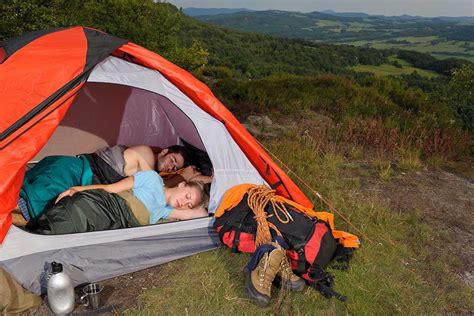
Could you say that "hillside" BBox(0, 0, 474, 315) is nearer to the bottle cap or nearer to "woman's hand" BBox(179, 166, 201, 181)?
the bottle cap

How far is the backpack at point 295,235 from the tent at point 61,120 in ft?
0.79

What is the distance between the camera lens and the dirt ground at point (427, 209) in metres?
3.14

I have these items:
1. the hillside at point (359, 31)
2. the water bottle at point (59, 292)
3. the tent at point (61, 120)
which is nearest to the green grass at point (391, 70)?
the tent at point (61, 120)

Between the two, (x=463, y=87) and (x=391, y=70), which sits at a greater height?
(x=463, y=87)

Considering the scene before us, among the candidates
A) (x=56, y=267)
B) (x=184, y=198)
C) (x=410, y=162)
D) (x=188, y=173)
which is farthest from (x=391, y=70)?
(x=56, y=267)

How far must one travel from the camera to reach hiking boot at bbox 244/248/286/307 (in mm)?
3018

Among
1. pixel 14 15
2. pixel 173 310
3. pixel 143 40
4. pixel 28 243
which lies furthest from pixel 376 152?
pixel 143 40

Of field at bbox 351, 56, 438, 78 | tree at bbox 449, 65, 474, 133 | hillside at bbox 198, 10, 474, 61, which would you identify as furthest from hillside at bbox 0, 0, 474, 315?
hillside at bbox 198, 10, 474, 61

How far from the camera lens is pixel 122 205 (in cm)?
357

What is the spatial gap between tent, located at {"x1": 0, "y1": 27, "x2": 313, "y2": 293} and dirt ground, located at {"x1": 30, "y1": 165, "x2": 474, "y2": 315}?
7.1 inches

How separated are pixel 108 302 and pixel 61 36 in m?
2.40

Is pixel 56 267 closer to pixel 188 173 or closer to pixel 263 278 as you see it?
pixel 263 278

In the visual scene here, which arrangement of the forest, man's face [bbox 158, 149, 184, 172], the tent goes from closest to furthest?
the tent < man's face [bbox 158, 149, 184, 172] < the forest

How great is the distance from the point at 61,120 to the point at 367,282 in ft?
9.51
